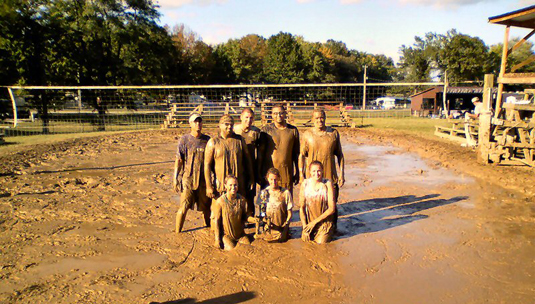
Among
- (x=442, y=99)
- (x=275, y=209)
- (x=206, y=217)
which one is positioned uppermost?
(x=442, y=99)

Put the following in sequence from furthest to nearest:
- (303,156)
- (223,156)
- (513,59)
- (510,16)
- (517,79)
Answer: (513,59)
(510,16)
(517,79)
(303,156)
(223,156)

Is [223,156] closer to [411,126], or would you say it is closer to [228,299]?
[228,299]

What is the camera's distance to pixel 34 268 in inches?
178

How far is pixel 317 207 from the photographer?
202 inches

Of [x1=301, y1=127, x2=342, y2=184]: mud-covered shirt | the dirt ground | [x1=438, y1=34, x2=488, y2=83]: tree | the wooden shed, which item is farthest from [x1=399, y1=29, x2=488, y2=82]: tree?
[x1=301, y1=127, x2=342, y2=184]: mud-covered shirt

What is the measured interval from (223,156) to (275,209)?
41.3 inches

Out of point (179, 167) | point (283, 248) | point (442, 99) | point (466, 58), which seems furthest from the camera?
point (466, 58)

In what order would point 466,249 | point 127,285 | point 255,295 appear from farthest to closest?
1. point 466,249
2. point 127,285
3. point 255,295

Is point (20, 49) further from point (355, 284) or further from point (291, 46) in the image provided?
point (291, 46)

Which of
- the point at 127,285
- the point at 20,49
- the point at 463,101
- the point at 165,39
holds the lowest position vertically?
the point at 127,285

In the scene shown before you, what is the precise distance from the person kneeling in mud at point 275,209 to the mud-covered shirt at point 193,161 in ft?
3.18

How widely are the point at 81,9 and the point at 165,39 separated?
700 centimetres

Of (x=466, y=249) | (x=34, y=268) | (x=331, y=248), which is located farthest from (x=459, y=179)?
(x=34, y=268)

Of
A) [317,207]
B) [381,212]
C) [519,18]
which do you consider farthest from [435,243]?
[519,18]
